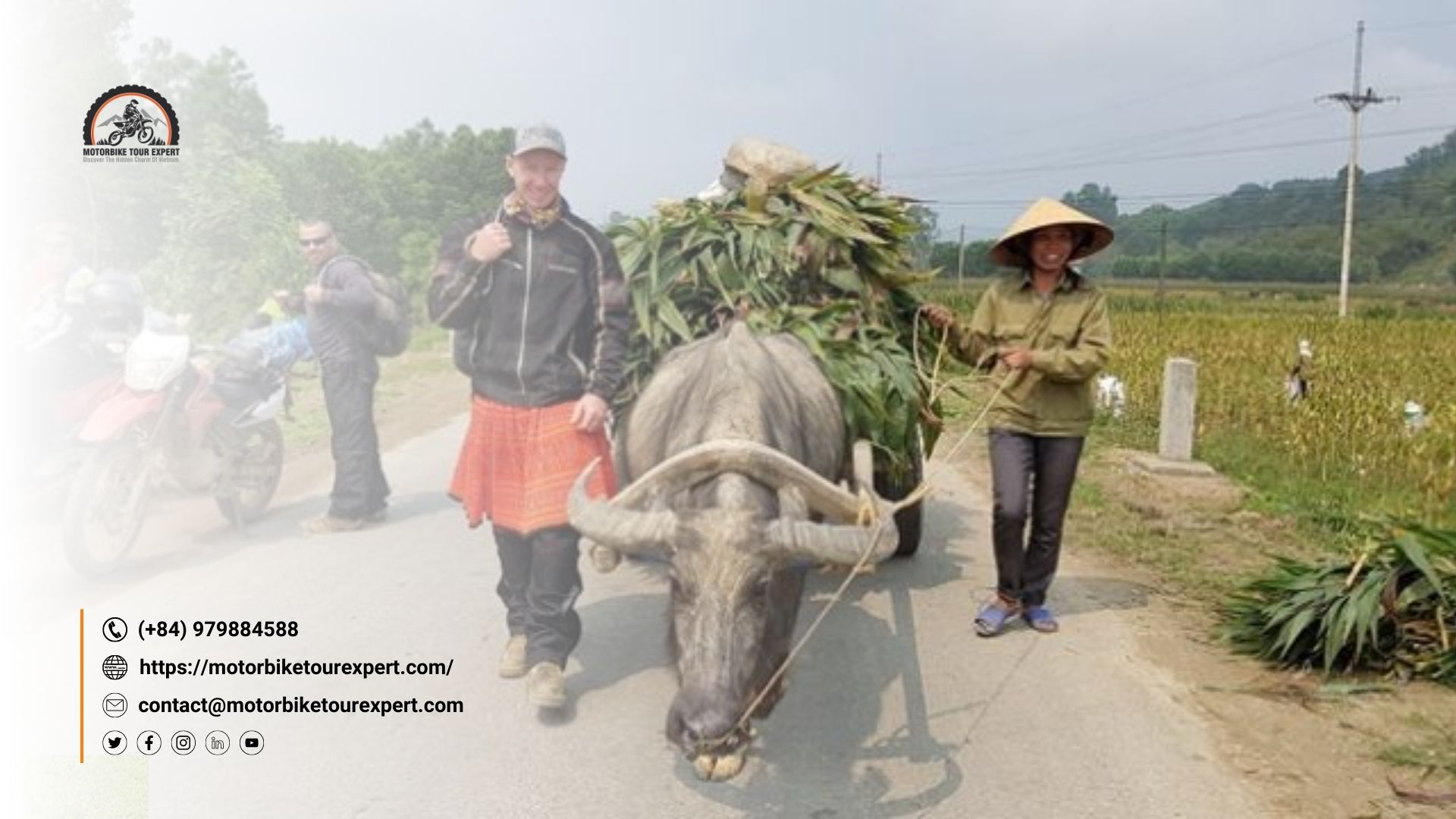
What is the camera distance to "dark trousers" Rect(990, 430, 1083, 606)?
15.8 ft

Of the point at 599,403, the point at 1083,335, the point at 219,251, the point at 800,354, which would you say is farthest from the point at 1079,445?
the point at 219,251

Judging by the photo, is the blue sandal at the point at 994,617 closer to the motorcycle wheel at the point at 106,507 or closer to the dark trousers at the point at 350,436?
the dark trousers at the point at 350,436

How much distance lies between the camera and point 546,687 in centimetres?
→ 387

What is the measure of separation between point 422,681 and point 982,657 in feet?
8.14

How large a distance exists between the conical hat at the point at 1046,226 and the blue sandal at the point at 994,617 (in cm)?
169

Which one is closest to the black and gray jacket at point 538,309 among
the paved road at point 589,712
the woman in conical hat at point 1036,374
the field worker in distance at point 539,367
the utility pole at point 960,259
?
the field worker in distance at point 539,367

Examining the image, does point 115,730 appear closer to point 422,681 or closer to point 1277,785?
point 422,681

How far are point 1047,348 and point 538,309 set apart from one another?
238 cm

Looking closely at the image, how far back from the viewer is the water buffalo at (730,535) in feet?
9.41

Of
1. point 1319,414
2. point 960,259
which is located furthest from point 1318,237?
point 1319,414

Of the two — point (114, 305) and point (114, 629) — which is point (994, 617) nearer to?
point (114, 629)

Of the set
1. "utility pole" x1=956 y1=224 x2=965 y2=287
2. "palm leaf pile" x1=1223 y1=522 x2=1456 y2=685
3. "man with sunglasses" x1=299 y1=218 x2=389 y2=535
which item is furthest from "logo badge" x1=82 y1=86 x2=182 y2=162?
A: "utility pole" x1=956 y1=224 x2=965 y2=287

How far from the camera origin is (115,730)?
3699 mm

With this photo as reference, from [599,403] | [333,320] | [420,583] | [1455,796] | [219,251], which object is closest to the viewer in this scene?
[1455,796]
